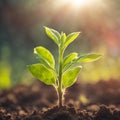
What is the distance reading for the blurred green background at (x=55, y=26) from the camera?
6734 mm

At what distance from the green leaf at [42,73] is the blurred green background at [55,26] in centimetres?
323

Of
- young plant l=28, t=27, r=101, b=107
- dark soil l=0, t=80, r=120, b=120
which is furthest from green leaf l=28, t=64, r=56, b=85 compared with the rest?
dark soil l=0, t=80, r=120, b=120

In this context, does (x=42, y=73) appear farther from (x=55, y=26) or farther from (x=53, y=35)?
(x=55, y=26)

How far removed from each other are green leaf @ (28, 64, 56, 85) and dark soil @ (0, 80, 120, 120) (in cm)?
19

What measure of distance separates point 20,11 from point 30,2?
0.95 ft

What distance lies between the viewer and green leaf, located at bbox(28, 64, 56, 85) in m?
2.51

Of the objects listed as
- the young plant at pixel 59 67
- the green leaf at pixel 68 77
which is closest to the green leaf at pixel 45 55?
the young plant at pixel 59 67

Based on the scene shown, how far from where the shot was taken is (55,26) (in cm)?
826

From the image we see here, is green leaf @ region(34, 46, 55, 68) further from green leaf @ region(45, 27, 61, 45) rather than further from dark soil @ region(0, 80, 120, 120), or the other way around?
dark soil @ region(0, 80, 120, 120)

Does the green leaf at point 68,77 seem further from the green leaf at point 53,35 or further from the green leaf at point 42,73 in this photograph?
the green leaf at point 53,35

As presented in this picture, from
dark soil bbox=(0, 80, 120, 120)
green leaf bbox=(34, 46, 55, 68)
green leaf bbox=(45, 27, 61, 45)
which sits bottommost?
dark soil bbox=(0, 80, 120, 120)

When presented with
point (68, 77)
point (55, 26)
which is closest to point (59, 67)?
point (68, 77)

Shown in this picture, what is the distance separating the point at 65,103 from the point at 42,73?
1.25 metres

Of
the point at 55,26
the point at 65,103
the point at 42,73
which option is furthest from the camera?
the point at 55,26
